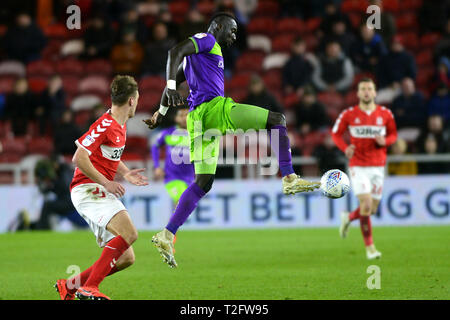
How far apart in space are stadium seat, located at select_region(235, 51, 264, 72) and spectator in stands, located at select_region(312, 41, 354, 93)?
1.67 metres

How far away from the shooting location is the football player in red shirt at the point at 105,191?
6.16 m

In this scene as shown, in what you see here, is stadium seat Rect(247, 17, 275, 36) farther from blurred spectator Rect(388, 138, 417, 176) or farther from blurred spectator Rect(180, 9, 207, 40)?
blurred spectator Rect(388, 138, 417, 176)

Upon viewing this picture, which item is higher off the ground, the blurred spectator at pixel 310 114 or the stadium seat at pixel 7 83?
the stadium seat at pixel 7 83

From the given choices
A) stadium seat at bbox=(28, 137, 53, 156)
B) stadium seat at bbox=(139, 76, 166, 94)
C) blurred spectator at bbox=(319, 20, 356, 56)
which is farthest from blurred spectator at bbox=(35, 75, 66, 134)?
blurred spectator at bbox=(319, 20, 356, 56)

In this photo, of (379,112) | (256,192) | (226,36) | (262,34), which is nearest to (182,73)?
(226,36)

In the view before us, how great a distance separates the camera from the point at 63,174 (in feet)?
49.0

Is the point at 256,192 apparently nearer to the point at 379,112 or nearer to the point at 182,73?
the point at 379,112

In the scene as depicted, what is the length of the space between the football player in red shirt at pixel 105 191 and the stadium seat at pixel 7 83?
39.4 ft

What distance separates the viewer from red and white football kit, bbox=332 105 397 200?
34.4ft

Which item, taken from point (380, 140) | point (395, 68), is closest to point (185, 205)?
point (380, 140)

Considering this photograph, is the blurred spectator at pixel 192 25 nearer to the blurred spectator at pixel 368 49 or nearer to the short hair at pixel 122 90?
the blurred spectator at pixel 368 49

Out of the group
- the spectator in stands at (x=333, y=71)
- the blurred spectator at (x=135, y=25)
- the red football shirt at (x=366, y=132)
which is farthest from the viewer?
the blurred spectator at (x=135, y=25)

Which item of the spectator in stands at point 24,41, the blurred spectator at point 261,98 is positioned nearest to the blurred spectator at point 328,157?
the blurred spectator at point 261,98
